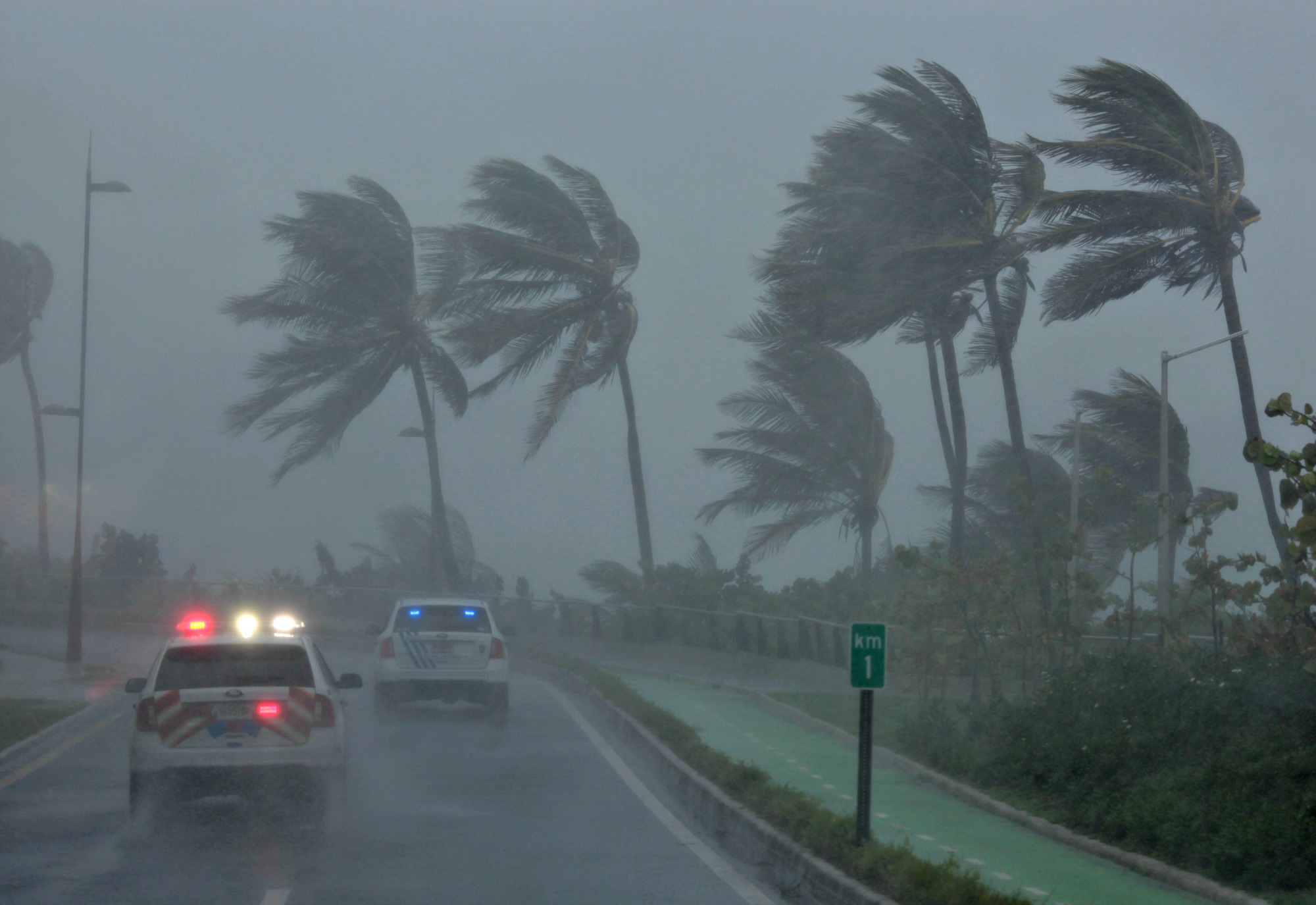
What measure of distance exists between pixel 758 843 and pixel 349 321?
3064cm

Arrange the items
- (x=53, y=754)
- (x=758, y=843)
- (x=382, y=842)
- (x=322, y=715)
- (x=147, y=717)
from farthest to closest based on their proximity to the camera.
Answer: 1. (x=53, y=754)
2. (x=322, y=715)
3. (x=147, y=717)
4. (x=382, y=842)
5. (x=758, y=843)

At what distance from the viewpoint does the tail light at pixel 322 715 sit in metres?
10.7

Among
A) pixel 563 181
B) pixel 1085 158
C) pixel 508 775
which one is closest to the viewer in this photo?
pixel 508 775

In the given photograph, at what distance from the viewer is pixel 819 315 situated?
24.5 meters

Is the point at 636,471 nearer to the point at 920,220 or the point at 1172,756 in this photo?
the point at 920,220

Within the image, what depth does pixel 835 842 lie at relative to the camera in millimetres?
8438

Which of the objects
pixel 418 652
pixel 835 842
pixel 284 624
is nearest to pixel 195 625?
pixel 284 624

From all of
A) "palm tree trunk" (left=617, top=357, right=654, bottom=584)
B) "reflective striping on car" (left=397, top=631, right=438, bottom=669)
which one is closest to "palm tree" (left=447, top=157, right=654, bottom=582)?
"palm tree trunk" (left=617, top=357, right=654, bottom=584)

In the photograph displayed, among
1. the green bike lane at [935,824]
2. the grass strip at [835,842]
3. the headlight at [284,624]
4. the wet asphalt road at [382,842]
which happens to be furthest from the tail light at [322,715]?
the headlight at [284,624]

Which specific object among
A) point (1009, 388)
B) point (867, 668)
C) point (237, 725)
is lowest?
point (237, 725)

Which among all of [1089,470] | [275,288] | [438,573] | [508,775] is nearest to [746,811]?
[508,775]

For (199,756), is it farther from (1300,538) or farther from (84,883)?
(1300,538)

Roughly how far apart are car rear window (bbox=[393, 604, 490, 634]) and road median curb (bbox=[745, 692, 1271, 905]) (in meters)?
5.80

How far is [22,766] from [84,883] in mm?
5942
